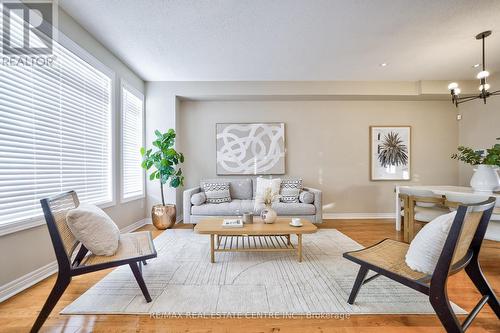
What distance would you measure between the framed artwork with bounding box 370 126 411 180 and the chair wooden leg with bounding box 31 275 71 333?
5.13 metres

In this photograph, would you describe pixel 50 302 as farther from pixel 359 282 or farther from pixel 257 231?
pixel 359 282

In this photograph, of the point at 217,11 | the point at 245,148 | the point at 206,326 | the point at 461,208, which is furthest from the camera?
the point at 245,148

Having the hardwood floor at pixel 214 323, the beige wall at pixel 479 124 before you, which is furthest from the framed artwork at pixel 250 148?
the beige wall at pixel 479 124

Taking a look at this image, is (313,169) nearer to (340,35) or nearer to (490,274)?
(340,35)

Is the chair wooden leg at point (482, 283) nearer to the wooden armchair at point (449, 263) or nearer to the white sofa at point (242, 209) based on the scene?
the wooden armchair at point (449, 263)

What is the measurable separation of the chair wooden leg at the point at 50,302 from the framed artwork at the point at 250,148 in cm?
342

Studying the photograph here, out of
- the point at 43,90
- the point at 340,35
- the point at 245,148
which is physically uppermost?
the point at 340,35

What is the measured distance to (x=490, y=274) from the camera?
2357 mm

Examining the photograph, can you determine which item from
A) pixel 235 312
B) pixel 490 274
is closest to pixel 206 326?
pixel 235 312

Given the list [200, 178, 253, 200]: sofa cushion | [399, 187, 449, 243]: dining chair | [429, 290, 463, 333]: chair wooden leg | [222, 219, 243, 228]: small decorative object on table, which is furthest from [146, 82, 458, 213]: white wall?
[429, 290, 463, 333]: chair wooden leg

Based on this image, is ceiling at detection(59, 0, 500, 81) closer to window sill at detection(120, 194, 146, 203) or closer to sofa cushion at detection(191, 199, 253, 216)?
window sill at detection(120, 194, 146, 203)

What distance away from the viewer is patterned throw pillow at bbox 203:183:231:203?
4182mm

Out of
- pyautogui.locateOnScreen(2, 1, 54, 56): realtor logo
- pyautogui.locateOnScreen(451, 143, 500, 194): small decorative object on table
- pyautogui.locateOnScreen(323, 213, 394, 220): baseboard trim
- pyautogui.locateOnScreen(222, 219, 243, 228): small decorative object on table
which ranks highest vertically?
pyautogui.locateOnScreen(2, 1, 54, 56): realtor logo

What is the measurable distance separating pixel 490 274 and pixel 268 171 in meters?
3.41
